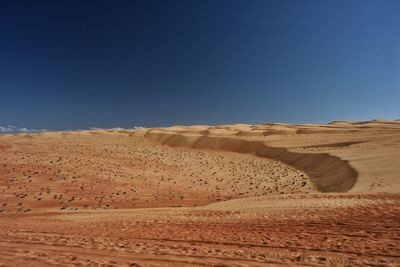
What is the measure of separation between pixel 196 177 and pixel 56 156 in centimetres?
1441

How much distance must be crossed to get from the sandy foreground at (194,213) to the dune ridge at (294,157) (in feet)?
0.70

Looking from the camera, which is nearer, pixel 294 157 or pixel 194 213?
pixel 194 213

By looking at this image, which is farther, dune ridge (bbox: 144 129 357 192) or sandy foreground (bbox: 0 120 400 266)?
dune ridge (bbox: 144 129 357 192)

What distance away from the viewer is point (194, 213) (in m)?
14.0

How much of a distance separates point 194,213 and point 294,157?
2578 cm

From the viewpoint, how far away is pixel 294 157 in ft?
121

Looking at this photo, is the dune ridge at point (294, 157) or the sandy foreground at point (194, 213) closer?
the sandy foreground at point (194, 213)

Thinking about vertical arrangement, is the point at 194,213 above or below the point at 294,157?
below

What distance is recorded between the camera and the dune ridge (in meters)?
23.2

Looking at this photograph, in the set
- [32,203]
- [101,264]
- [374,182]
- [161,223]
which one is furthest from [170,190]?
[101,264]

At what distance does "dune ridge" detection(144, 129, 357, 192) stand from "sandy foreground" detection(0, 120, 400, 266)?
21 centimetres

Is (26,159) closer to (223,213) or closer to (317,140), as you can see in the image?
(223,213)

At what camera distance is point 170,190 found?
22.6m

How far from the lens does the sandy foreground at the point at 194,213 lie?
7988 millimetres
